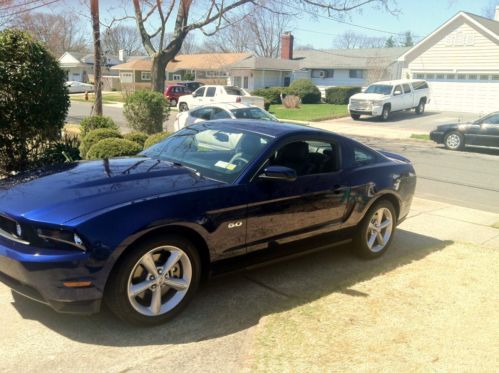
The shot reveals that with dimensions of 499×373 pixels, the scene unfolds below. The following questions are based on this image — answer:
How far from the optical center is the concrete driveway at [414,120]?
25.1 meters

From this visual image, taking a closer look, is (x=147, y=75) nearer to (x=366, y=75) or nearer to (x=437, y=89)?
(x=366, y=75)

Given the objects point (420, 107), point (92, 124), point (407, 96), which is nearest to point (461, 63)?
point (420, 107)

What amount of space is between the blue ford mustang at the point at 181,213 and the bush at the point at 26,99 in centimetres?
385

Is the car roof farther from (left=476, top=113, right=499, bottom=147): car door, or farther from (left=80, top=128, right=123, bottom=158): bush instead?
(left=476, top=113, right=499, bottom=147): car door

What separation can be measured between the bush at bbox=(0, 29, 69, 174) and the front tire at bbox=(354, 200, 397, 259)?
563cm

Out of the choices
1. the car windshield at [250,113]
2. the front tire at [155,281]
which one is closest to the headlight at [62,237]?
the front tire at [155,281]

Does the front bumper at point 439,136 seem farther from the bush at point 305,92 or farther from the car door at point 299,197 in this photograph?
the bush at point 305,92

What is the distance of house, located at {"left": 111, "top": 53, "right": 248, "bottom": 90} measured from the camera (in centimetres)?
5054

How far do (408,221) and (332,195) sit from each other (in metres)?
2.93

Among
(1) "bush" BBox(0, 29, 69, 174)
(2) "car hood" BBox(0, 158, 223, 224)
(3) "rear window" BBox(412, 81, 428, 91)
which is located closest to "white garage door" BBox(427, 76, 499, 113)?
(3) "rear window" BBox(412, 81, 428, 91)

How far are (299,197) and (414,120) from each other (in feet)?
81.7

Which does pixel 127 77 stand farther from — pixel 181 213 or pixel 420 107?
pixel 181 213

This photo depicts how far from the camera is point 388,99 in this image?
2670cm

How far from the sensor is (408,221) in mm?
7211
